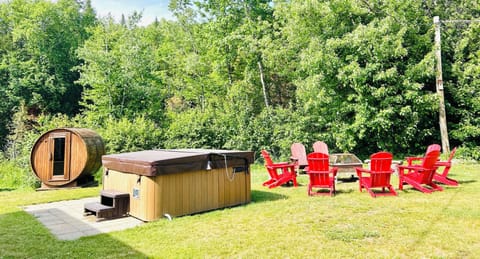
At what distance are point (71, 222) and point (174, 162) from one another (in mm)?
1927

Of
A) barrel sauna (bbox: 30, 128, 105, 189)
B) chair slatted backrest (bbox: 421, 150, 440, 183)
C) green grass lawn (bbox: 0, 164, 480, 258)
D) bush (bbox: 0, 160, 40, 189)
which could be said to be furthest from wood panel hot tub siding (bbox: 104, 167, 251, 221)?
bush (bbox: 0, 160, 40, 189)

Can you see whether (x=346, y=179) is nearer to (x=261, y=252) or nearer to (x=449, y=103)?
(x=261, y=252)

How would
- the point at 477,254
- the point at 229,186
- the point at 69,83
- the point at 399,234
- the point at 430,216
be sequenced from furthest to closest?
the point at 69,83 < the point at 229,186 < the point at 430,216 < the point at 399,234 < the point at 477,254

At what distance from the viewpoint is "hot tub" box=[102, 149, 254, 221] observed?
16.4ft

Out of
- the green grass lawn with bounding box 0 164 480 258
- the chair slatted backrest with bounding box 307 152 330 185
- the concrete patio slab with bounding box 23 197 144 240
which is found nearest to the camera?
the green grass lawn with bounding box 0 164 480 258

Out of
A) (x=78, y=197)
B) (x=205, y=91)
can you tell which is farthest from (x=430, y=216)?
(x=205, y=91)

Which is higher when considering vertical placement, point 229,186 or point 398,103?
point 398,103

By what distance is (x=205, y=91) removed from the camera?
71.4ft

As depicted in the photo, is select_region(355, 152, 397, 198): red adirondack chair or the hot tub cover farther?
select_region(355, 152, 397, 198): red adirondack chair

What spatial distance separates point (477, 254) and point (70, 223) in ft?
17.9

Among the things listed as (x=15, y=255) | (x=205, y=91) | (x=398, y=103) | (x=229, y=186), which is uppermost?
(x=205, y=91)

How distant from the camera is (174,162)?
5.09 m

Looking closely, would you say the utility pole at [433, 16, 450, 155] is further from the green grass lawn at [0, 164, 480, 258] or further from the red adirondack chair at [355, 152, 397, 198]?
the red adirondack chair at [355, 152, 397, 198]

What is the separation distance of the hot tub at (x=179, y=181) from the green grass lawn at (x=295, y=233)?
0.81 feet
